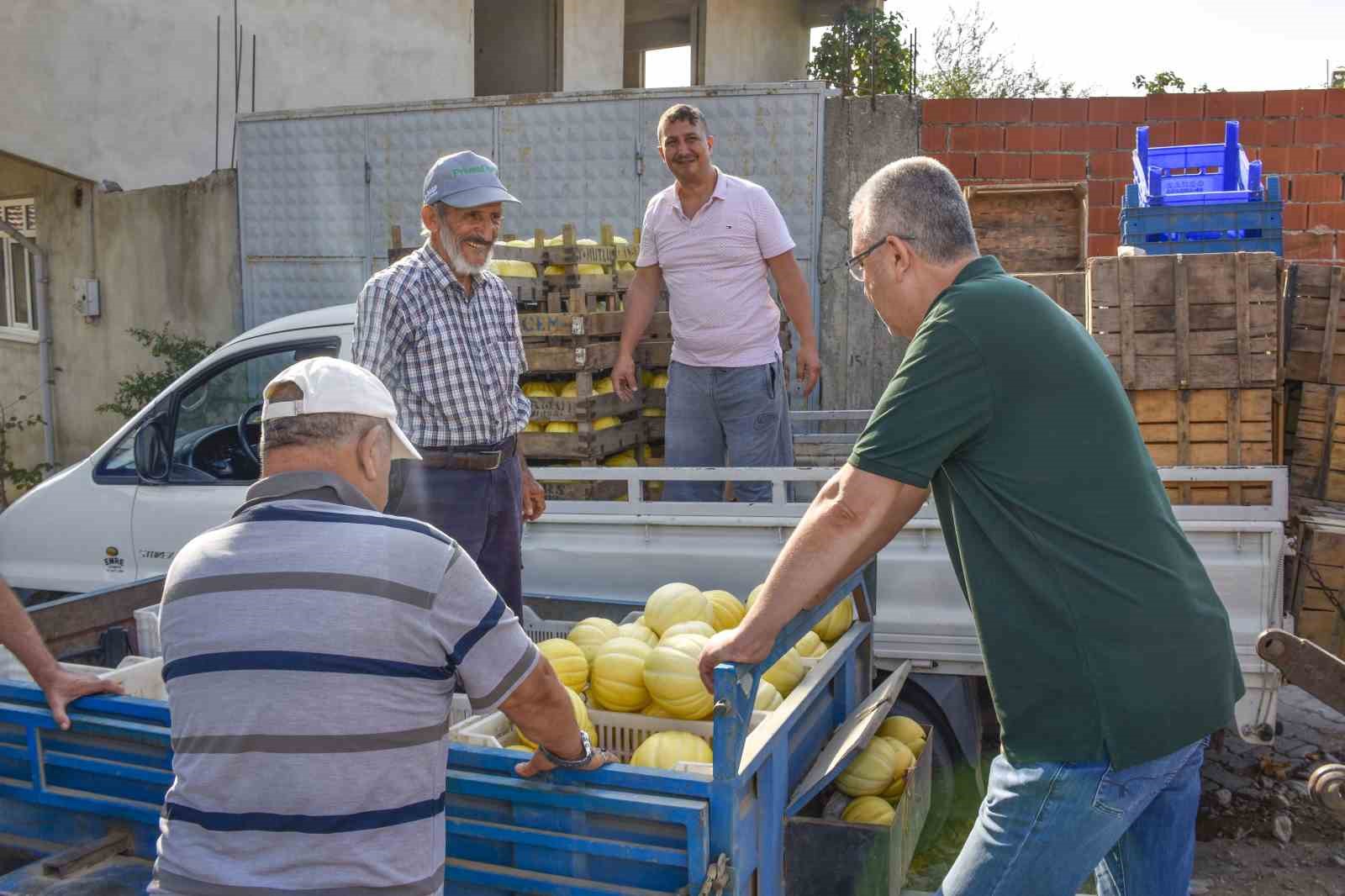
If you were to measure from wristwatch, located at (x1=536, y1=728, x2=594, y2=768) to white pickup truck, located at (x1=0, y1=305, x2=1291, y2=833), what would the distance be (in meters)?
1.56

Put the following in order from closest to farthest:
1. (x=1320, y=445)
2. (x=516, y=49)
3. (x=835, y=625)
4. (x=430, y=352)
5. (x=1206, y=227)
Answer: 1. (x=835, y=625)
2. (x=430, y=352)
3. (x=1320, y=445)
4. (x=1206, y=227)
5. (x=516, y=49)

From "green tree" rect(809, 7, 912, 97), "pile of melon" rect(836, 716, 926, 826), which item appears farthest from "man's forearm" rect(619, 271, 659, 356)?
"green tree" rect(809, 7, 912, 97)

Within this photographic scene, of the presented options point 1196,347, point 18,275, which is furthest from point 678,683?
point 18,275

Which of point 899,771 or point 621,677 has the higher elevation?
point 621,677

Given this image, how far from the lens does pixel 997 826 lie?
89.4 inches

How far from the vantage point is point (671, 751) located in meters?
3.04

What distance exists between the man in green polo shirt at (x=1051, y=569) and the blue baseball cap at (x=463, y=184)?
7.38ft

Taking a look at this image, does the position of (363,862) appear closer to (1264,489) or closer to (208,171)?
(1264,489)

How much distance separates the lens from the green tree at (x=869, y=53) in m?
16.5

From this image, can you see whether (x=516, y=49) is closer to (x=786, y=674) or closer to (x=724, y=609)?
(x=724, y=609)

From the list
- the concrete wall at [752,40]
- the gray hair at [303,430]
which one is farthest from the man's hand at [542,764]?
the concrete wall at [752,40]

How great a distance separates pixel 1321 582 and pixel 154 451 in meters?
5.20

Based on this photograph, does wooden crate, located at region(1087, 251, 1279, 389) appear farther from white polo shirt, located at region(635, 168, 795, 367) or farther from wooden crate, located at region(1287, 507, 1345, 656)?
white polo shirt, located at region(635, 168, 795, 367)

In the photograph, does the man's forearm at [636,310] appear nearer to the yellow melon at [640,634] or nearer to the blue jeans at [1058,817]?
the yellow melon at [640,634]
